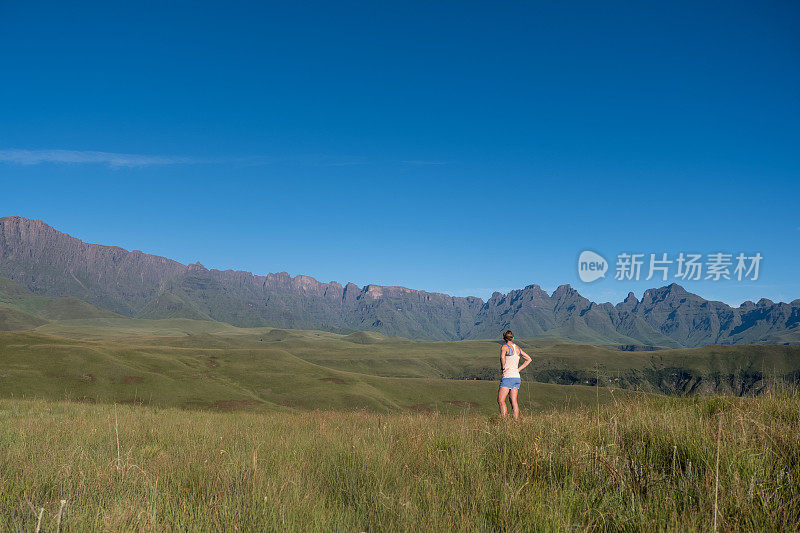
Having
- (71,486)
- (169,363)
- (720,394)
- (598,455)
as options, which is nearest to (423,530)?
(598,455)

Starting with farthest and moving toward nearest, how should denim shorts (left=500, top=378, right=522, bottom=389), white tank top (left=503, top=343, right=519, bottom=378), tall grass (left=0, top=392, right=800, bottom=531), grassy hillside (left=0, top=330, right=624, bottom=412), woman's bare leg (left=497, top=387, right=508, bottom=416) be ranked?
grassy hillside (left=0, top=330, right=624, bottom=412), white tank top (left=503, top=343, right=519, bottom=378), denim shorts (left=500, top=378, right=522, bottom=389), woman's bare leg (left=497, top=387, right=508, bottom=416), tall grass (left=0, top=392, right=800, bottom=531)

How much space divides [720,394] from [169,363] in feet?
375

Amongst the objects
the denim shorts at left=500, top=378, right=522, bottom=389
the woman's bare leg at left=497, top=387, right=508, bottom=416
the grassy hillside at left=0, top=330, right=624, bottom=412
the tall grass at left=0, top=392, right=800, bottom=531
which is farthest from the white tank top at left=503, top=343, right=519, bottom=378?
the grassy hillside at left=0, top=330, right=624, bottom=412

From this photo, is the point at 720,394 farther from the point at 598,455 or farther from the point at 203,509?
the point at 203,509

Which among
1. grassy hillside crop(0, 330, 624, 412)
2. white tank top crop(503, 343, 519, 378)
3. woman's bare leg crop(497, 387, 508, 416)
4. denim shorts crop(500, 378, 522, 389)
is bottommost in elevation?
grassy hillside crop(0, 330, 624, 412)

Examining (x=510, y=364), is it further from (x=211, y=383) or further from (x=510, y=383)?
(x=211, y=383)

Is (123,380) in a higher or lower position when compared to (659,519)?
lower

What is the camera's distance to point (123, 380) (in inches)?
3049

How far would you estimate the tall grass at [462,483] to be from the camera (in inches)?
151

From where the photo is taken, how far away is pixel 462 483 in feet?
15.6

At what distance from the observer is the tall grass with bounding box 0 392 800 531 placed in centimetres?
383

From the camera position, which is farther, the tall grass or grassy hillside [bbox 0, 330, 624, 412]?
grassy hillside [bbox 0, 330, 624, 412]

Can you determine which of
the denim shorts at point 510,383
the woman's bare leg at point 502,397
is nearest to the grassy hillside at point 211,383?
the denim shorts at point 510,383

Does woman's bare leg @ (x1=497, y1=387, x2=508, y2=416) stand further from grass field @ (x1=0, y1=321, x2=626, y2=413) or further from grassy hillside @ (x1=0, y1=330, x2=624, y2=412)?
grassy hillside @ (x1=0, y1=330, x2=624, y2=412)
